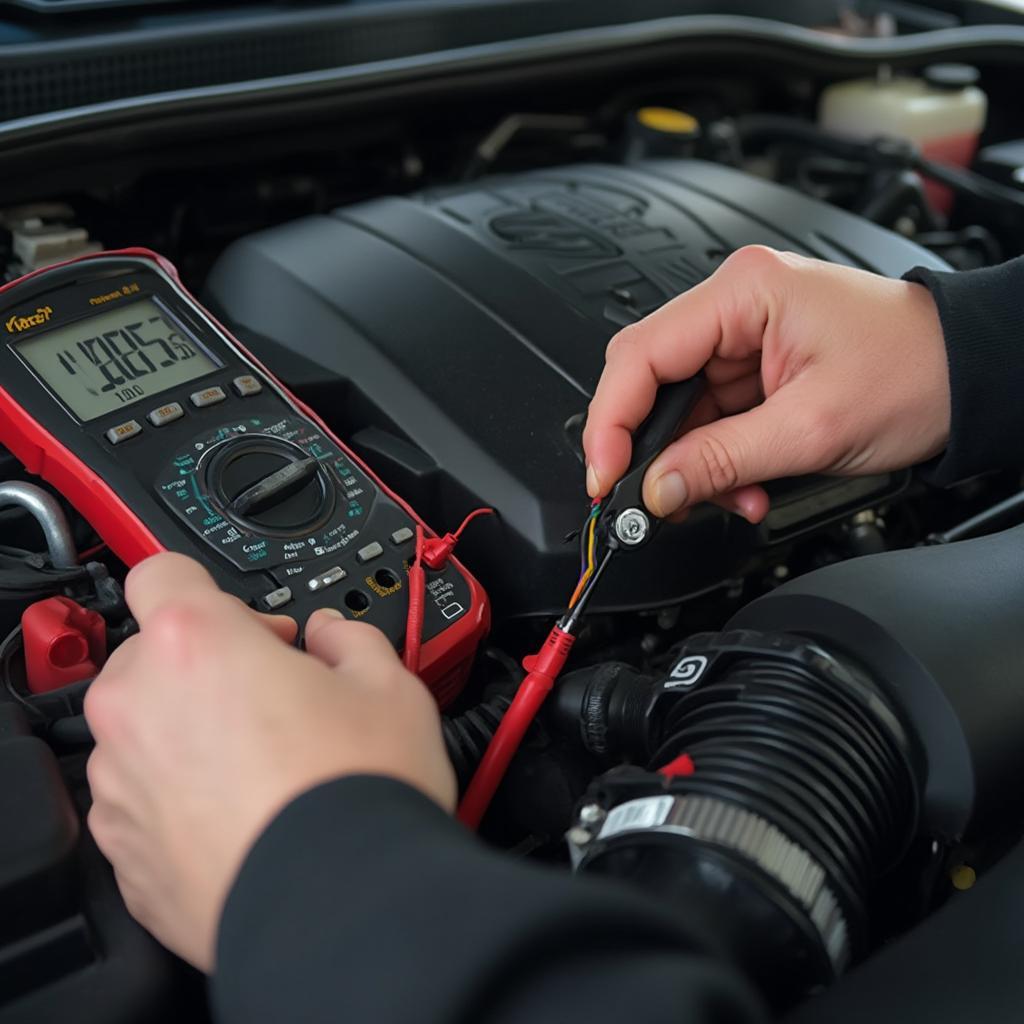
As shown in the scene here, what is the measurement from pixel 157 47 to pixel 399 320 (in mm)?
433

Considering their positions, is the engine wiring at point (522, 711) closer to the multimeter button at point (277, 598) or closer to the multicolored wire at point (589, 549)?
the multicolored wire at point (589, 549)

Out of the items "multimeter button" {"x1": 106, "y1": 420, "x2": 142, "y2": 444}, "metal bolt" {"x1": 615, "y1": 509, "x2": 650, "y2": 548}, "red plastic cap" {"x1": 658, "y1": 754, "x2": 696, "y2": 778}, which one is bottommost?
"red plastic cap" {"x1": 658, "y1": 754, "x2": 696, "y2": 778}

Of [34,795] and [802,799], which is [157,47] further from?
[802,799]

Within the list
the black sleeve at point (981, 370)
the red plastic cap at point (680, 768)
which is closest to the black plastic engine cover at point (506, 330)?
the black sleeve at point (981, 370)

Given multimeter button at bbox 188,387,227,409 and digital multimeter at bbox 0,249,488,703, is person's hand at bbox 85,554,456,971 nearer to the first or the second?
digital multimeter at bbox 0,249,488,703

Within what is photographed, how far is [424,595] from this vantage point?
2.43 feet

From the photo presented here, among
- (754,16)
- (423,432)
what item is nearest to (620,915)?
(423,432)

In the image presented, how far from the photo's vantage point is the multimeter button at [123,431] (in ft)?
2.48

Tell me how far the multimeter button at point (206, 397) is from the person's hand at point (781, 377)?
0.82 ft

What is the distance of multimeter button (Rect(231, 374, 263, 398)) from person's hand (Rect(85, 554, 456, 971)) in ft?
0.87

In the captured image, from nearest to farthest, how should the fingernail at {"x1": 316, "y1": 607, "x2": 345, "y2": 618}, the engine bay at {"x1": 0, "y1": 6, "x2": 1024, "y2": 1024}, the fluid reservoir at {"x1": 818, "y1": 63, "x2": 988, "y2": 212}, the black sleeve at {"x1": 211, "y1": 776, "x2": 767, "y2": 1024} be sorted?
the black sleeve at {"x1": 211, "y1": 776, "x2": 767, "y2": 1024}
the engine bay at {"x1": 0, "y1": 6, "x2": 1024, "y2": 1024}
the fingernail at {"x1": 316, "y1": 607, "x2": 345, "y2": 618}
the fluid reservoir at {"x1": 818, "y1": 63, "x2": 988, "y2": 212}

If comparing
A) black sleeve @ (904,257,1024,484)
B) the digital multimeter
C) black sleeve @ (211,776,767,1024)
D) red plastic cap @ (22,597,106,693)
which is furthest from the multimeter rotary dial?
black sleeve @ (904,257,1024,484)

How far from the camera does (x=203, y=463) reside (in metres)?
0.76

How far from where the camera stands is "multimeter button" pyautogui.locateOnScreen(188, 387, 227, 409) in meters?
0.80
